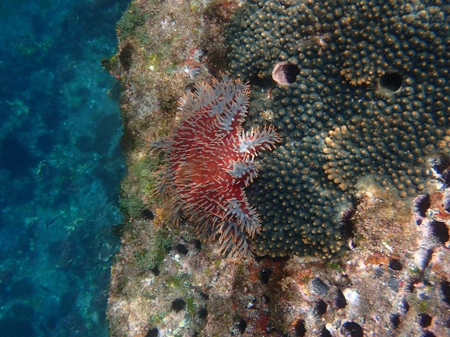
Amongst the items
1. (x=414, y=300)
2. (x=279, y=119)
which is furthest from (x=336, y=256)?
(x=279, y=119)

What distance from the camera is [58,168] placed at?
14.9 metres

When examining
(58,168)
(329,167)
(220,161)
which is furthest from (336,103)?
(58,168)

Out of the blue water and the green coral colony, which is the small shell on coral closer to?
the green coral colony

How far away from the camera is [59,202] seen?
14.8m

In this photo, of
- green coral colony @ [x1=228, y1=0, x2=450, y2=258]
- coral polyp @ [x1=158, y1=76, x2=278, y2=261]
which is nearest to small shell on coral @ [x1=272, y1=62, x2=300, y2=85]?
green coral colony @ [x1=228, y1=0, x2=450, y2=258]

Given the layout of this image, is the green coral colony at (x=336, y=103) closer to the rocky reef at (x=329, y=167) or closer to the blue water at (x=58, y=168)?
the rocky reef at (x=329, y=167)

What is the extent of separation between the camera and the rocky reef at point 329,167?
319 centimetres

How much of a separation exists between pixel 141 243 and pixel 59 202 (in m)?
11.2

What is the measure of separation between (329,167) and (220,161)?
1.35 meters

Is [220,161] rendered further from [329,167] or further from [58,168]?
[58,168]

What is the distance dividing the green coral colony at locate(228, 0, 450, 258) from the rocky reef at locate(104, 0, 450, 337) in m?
0.01

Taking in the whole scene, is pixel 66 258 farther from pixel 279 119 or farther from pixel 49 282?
pixel 279 119

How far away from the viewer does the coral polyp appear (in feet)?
12.8

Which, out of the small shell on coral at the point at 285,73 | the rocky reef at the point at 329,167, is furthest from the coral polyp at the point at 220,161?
the small shell on coral at the point at 285,73
